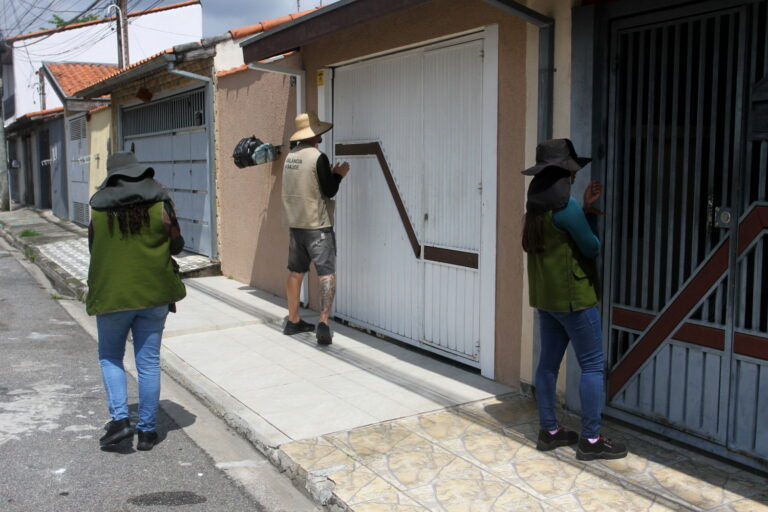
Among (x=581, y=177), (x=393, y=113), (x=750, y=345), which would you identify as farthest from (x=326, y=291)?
(x=750, y=345)

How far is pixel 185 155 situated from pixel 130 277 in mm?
7903

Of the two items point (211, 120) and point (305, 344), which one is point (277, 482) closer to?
point (305, 344)

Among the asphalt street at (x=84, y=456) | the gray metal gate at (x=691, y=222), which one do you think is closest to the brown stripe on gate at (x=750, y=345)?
the gray metal gate at (x=691, y=222)

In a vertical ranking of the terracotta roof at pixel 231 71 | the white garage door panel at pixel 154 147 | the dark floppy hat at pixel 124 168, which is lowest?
the dark floppy hat at pixel 124 168

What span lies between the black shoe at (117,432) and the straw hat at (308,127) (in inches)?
120

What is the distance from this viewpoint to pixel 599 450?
4016mm

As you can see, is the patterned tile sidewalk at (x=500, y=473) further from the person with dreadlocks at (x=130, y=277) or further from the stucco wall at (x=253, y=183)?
the stucco wall at (x=253, y=183)

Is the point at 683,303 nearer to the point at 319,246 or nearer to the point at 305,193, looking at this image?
the point at 319,246

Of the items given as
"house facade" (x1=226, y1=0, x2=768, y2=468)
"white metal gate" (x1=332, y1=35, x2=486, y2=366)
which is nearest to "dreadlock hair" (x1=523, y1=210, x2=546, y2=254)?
"house facade" (x1=226, y1=0, x2=768, y2=468)

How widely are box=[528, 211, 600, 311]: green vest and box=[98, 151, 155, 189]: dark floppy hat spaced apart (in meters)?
2.35

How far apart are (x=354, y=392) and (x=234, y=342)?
195 centimetres

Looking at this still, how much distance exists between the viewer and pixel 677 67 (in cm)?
403

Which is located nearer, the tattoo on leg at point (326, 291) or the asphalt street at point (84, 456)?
the asphalt street at point (84, 456)

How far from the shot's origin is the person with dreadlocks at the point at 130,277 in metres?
4.30
